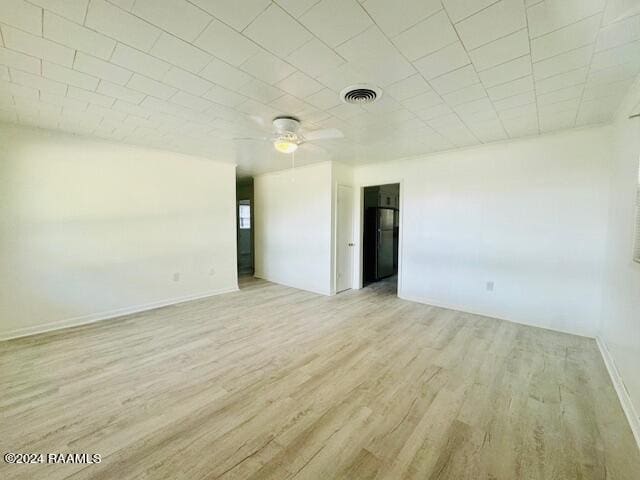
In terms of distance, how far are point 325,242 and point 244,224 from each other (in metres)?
4.63

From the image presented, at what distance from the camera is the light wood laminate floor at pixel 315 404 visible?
1374 mm

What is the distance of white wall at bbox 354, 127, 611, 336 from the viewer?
9.59 ft

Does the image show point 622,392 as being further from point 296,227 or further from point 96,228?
point 96,228

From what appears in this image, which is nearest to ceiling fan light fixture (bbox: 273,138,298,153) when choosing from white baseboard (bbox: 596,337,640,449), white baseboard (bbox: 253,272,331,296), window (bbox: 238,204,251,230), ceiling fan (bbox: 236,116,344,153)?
ceiling fan (bbox: 236,116,344,153)

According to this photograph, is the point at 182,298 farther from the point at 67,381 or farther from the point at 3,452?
the point at 3,452

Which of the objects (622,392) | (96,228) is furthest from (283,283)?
(622,392)

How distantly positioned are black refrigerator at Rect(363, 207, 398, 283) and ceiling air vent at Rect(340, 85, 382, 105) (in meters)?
3.56

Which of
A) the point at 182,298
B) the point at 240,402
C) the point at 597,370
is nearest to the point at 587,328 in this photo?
the point at 597,370

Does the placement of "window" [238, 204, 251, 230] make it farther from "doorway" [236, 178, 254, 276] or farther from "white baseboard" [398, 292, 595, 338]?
"white baseboard" [398, 292, 595, 338]

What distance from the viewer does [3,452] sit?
4.66 ft

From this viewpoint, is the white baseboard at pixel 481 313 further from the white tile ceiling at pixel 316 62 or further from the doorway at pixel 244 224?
the doorway at pixel 244 224

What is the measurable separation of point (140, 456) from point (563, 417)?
2.73m

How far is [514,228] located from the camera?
3.36 meters

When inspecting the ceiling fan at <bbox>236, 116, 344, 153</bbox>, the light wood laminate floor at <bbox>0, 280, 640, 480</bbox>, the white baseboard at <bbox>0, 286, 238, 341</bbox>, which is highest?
the ceiling fan at <bbox>236, 116, 344, 153</bbox>
